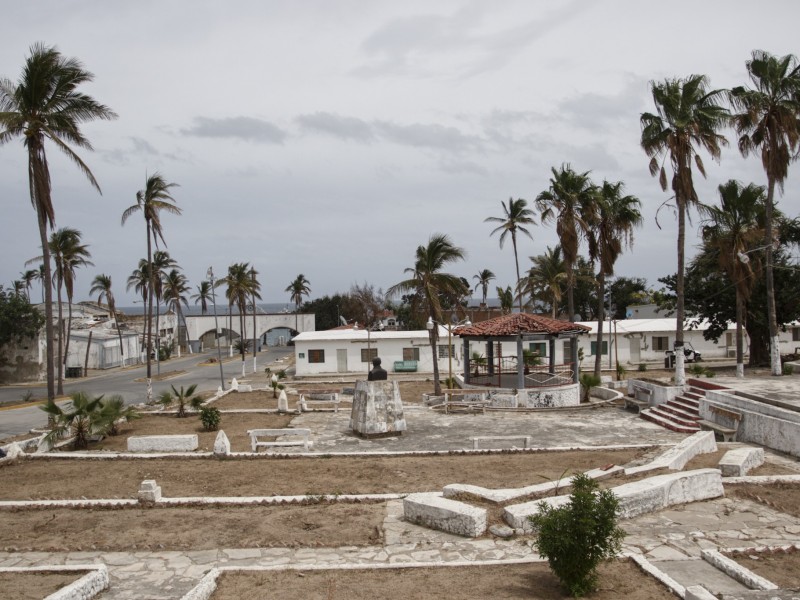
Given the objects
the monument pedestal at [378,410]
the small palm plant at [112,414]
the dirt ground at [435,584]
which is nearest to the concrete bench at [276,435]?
the monument pedestal at [378,410]

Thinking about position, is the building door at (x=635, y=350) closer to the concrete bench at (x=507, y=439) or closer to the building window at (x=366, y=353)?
the building window at (x=366, y=353)

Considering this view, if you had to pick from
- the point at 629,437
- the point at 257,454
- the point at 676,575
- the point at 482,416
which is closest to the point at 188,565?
the point at 676,575

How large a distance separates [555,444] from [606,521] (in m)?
11.1

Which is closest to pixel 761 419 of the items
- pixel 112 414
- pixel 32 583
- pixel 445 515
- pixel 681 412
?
pixel 681 412

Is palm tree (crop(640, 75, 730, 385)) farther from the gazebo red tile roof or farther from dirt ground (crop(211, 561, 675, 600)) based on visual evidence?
dirt ground (crop(211, 561, 675, 600))

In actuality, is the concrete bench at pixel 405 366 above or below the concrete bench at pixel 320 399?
above

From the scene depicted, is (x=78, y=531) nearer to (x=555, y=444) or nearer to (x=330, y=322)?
(x=555, y=444)

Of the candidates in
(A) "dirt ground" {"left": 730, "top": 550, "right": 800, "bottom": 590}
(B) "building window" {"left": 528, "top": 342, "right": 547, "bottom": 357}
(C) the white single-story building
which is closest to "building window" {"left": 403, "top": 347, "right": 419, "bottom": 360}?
(C) the white single-story building

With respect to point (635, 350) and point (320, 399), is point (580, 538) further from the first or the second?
point (635, 350)

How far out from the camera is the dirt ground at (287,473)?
40.4 feet

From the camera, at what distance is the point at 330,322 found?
93438 millimetres

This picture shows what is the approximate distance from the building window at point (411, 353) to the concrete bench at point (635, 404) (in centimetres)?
2093

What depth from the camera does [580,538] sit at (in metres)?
6.88

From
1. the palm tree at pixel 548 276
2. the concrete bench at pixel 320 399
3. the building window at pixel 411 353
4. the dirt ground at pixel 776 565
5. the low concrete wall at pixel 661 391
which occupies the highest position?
the palm tree at pixel 548 276
